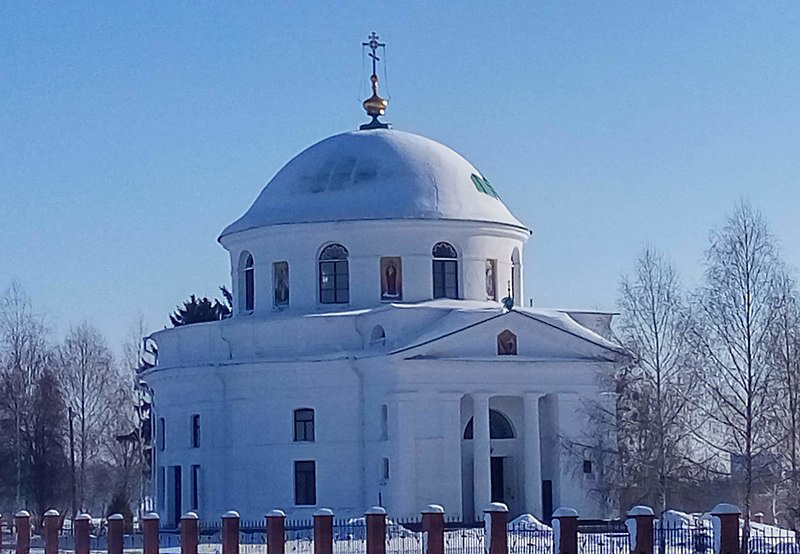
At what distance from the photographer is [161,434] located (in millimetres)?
48500

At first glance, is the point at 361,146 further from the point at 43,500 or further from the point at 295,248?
the point at 43,500

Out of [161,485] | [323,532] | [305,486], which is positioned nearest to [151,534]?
[323,532]

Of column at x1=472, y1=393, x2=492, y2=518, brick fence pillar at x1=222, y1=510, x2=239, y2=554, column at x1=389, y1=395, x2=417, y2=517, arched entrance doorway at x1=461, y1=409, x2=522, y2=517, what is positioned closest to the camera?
brick fence pillar at x1=222, y1=510, x2=239, y2=554

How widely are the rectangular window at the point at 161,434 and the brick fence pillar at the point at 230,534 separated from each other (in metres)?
17.7

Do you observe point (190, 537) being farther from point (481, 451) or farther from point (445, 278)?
point (445, 278)

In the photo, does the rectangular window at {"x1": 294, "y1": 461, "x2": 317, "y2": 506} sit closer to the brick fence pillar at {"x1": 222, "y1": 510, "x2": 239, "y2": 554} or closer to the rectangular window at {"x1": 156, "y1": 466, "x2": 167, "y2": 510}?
the rectangular window at {"x1": 156, "y1": 466, "x2": 167, "y2": 510}

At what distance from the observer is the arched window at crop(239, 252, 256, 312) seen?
158 ft

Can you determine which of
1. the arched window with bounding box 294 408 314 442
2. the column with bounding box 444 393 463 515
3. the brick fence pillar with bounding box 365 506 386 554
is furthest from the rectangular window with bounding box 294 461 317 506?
the brick fence pillar with bounding box 365 506 386 554

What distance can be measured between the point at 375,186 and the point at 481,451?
323 inches

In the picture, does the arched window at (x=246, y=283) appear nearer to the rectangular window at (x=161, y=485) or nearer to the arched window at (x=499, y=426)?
the rectangular window at (x=161, y=485)

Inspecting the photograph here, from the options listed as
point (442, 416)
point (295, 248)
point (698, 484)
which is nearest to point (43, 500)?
point (295, 248)

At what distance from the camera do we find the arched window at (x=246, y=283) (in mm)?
48250

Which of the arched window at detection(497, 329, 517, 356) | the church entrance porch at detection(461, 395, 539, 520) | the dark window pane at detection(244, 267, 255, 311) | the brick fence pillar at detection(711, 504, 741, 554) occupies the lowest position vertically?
the brick fence pillar at detection(711, 504, 741, 554)

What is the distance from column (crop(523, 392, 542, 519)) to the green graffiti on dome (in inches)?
287
